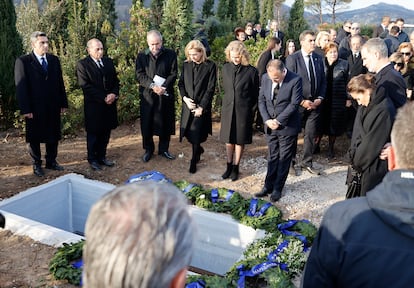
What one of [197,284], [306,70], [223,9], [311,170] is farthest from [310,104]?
[223,9]

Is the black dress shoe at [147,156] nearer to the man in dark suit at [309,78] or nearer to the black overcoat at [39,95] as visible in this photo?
the black overcoat at [39,95]

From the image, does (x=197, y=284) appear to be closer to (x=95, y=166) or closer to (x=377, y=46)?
(x=377, y=46)

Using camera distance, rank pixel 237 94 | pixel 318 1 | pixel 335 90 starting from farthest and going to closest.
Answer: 1. pixel 318 1
2. pixel 335 90
3. pixel 237 94

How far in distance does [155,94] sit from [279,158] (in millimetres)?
2323

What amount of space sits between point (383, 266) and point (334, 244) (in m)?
0.19

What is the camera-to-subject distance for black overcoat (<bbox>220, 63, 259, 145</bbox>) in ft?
19.9

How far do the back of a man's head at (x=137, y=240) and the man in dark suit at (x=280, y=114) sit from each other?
4.32 metres

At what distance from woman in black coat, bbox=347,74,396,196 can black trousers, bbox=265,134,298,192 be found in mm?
1262

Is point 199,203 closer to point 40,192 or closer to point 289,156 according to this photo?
point 289,156

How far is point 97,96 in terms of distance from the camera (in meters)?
6.50

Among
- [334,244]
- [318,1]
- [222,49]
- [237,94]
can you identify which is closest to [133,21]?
[222,49]

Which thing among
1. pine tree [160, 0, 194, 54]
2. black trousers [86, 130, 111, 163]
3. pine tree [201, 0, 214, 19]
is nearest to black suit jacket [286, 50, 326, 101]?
black trousers [86, 130, 111, 163]

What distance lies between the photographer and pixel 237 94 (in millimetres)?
6125

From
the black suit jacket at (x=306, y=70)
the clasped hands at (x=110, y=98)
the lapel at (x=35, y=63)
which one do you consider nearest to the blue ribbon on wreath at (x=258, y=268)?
the black suit jacket at (x=306, y=70)
